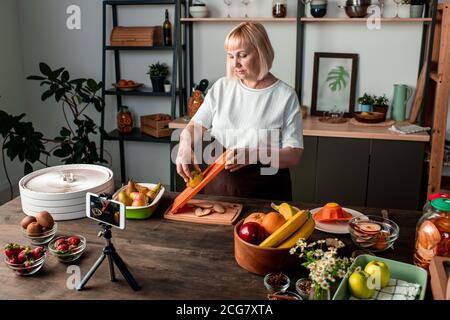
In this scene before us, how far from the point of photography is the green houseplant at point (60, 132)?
11.5 feet

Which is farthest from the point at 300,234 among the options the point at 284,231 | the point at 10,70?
the point at 10,70

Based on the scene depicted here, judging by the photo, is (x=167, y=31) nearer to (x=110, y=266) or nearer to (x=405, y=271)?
(x=110, y=266)

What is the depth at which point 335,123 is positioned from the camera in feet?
11.5

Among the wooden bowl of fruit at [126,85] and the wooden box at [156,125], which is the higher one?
the wooden bowl of fruit at [126,85]

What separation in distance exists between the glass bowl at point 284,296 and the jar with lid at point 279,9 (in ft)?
8.83

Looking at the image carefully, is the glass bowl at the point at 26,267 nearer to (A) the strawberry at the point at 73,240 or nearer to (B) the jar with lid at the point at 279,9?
(A) the strawberry at the point at 73,240

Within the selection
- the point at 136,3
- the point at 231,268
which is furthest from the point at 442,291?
the point at 136,3

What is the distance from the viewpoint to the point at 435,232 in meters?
1.32

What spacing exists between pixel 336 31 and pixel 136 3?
159 cm

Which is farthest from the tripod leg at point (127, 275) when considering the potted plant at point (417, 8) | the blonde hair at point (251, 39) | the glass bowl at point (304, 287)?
the potted plant at point (417, 8)

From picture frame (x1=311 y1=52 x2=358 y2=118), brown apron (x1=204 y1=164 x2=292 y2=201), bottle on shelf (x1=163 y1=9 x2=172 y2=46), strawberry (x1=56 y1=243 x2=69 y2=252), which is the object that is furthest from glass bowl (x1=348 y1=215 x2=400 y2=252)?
bottle on shelf (x1=163 y1=9 x2=172 y2=46)

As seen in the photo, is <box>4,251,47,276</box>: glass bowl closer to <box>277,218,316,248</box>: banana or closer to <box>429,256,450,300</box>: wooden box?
<box>277,218,316,248</box>: banana

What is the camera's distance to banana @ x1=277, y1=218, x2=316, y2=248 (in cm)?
139

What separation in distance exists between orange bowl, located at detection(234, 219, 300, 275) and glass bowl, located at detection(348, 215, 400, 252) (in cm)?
25
